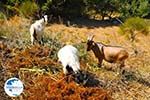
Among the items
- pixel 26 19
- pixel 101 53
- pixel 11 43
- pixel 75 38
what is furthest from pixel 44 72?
pixel 26 19

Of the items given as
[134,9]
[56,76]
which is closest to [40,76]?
[56,76]

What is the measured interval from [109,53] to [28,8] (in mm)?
5865

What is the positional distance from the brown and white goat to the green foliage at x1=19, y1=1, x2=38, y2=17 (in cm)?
555

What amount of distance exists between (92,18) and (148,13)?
1.92m

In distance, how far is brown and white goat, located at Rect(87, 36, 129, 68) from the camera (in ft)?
34.1

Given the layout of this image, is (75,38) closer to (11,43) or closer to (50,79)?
(11,43)

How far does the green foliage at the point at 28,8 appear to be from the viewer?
1573 centimetres

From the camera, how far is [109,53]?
10.5m

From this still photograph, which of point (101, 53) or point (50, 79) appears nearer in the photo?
point (50, 79)

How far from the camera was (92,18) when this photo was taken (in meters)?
17.8

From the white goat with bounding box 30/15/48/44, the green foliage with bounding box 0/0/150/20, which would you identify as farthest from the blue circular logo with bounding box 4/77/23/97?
the green foliage with bounding box 0/0/150/20

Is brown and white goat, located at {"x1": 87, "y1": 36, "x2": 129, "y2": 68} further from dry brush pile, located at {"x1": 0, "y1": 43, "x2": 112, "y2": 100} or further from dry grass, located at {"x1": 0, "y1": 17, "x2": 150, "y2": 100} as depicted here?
dry brush pile, located at {"x1": 0, "y1": 43, "x2": 112, "y2": 100}

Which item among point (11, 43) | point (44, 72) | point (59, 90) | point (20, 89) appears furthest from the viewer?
point (11, 43)

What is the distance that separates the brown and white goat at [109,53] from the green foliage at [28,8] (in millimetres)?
5549
